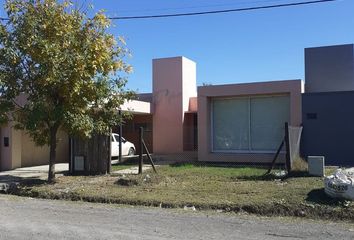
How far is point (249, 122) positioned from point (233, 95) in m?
1.42

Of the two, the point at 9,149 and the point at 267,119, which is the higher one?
the point at 267,119

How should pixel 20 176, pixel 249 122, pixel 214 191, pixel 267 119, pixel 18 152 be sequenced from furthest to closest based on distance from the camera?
pixel 249 122
pixel 267 119
pixel 18 152
pixel 20 176
pixel 214 191

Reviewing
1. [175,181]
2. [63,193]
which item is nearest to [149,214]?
[63,193]

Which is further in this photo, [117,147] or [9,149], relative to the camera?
[117,147]

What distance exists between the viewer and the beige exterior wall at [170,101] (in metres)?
27.8

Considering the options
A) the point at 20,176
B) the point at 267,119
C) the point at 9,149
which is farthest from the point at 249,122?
the point at 9,149

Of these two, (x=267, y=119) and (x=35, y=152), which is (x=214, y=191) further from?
(x=35, y=152)

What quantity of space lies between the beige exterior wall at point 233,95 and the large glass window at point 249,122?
1.33ft

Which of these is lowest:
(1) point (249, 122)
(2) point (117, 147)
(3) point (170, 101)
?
(2) point (117, 147)

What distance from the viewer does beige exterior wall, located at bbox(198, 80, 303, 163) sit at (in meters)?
21.1

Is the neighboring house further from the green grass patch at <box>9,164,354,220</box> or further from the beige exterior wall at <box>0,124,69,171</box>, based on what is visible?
the green grass patch at <box>9,164,354,220</box>

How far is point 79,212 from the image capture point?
432 inches

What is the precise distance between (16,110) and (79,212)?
21.2 ft

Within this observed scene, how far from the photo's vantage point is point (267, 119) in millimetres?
22031
